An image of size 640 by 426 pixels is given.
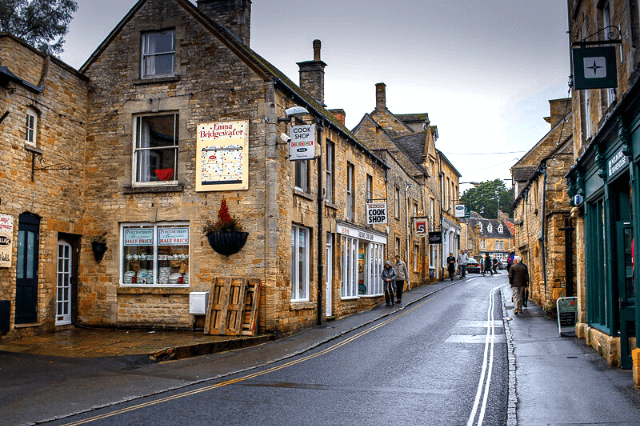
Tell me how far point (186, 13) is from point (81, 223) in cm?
650

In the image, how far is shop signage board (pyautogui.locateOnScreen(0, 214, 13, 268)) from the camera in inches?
533

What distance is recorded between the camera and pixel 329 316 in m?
20.0

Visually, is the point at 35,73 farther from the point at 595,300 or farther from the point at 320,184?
the point at 595,300

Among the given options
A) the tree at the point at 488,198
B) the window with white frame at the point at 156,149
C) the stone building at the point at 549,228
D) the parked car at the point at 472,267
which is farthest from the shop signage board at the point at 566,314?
the tree at the point at 488,198

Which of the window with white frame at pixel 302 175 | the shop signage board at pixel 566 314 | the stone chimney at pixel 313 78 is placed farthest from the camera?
the stone chimney at pixel 313 78

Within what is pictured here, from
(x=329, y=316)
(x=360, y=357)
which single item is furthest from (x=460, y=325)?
(x=360, y=357)

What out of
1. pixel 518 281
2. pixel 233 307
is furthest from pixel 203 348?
pixel 518 281

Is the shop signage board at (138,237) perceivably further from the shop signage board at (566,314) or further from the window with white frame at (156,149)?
the shop signage board at (566,314)

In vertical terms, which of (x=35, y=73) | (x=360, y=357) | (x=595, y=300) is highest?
(x=35, y=73)

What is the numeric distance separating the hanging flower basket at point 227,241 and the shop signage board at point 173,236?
102 centimetres

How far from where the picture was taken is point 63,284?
53.8 ft

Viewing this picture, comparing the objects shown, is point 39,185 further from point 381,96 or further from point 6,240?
point 381,96

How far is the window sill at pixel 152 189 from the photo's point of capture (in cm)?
1641

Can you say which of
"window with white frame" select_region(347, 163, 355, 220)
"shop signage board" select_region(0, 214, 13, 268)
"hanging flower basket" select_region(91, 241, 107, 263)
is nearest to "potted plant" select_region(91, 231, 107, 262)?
"hanging flower basket" select_region(91, 241, 107, 263)
